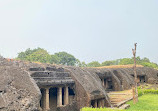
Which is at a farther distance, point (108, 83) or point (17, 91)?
point (108, 83)

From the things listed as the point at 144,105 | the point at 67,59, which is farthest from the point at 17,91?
the point at 67,59

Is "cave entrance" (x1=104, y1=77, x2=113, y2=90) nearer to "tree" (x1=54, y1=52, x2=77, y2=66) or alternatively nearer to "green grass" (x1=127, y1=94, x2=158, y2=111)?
"green grass" (x1=127, y1=94, x2=158, y2=111)

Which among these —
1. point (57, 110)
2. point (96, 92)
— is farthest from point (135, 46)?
point (57, 110)

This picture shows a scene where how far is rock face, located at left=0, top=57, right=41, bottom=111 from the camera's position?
10445mm

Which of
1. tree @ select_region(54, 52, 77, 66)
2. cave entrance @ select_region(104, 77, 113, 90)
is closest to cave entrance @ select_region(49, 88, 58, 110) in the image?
cave entrance @ select_region(104, 77, 113, 90)

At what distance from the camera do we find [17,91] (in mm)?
11195

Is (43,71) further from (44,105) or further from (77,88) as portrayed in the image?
(77,88)

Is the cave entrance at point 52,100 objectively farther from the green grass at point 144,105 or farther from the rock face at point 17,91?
the green grass at point 144,105

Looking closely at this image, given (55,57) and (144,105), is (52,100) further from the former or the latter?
(55,57)

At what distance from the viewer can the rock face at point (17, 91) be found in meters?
10.4

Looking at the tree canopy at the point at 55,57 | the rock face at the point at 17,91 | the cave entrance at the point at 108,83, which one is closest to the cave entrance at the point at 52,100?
the rock face at the point at 17,91

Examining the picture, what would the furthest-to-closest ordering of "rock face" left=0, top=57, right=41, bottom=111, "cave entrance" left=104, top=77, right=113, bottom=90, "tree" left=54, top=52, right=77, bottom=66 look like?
"tree" left=54, top=52, right=77, bottom=66 < "cave entrance" left=104, top=77, right=113, bottom=90 < "rock face" left=0, top=57, right=41, bottom=111

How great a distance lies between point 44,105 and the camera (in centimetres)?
1525

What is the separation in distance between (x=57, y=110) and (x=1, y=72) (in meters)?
6.45
